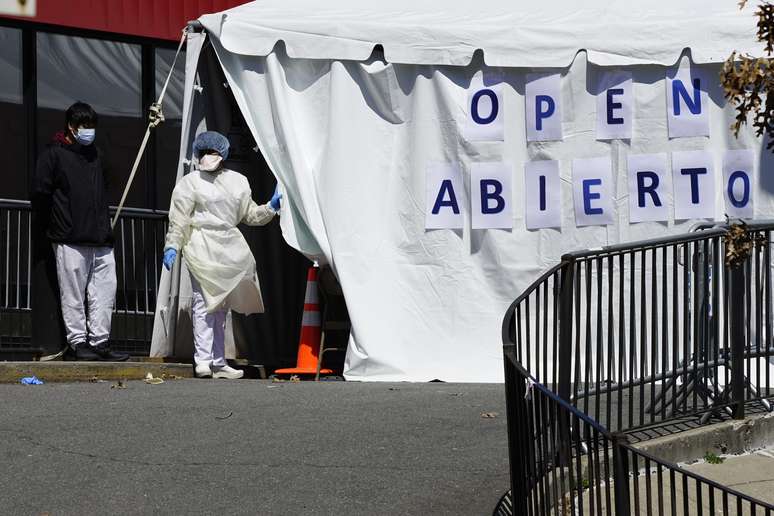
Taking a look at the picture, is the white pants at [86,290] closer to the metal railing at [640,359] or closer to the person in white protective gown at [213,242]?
the person in white protective gown at [213,242]

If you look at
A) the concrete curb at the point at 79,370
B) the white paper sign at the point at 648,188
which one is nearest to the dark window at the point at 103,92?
the concrete curb at the point at 79,370

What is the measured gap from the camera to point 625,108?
11281mm

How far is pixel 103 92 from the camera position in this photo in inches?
586

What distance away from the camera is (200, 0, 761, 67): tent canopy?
1116 cm

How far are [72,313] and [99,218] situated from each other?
0.78 metres

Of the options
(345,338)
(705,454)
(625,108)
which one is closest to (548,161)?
(625,108)

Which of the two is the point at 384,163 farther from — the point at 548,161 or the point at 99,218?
the point at 99,218

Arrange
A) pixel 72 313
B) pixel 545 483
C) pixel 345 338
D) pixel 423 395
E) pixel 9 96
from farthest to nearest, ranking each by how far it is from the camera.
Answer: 1. pixel 9 96
2. pixel 345 338
3. pixel 72 313
4. pixel 423 395
5. pixel 545 483

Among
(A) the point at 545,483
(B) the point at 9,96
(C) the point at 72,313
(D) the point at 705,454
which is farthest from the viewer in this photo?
(B) the point at 9,96

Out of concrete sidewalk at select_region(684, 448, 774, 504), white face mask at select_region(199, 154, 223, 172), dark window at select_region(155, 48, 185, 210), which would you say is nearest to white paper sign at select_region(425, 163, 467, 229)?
white face mask at select_region(199, 154, 223, 172)

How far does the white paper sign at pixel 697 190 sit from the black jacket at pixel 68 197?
4580 millimetres

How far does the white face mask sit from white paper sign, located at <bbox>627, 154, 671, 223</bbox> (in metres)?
3.27

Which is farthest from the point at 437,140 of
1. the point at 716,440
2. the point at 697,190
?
the point at 716,440

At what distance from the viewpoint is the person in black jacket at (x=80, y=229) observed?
1116cm
